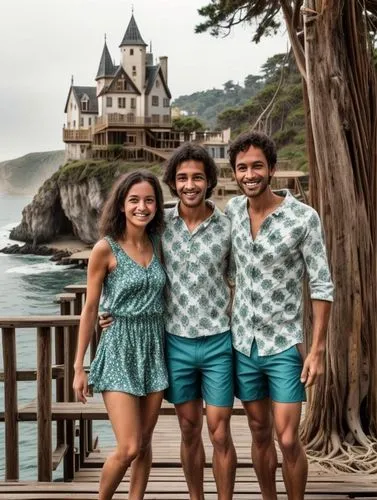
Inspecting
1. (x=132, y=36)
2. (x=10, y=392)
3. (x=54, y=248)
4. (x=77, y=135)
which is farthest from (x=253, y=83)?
(x=10, y=392)

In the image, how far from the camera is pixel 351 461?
11.6ft

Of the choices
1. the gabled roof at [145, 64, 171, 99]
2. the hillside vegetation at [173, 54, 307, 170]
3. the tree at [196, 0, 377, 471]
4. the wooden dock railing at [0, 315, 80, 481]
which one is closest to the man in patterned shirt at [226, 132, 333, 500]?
the wooden dock railing at [0, 315, 80, 481]

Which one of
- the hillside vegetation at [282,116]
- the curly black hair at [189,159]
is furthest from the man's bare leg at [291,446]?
the hillside vegetation at [282,116]

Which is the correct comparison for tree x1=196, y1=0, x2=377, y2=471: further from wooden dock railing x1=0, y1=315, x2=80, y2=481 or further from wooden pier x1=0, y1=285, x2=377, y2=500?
wooden dock railing x1=0, y1=315, x2=80, y2=481

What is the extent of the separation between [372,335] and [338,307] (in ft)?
0.81

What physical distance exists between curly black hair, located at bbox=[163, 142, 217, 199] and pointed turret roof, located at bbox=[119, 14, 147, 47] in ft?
172

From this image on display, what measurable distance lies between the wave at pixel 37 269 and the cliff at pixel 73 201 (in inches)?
120

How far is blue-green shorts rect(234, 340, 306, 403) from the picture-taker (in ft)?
8.09

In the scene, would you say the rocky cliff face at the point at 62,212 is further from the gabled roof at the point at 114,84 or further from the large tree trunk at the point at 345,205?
the large tree trunk at the point at 345,205

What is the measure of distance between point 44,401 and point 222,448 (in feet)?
3.45

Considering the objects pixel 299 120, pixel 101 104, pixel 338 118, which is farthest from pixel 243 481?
pixel 101 104

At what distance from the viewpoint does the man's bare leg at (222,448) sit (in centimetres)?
252

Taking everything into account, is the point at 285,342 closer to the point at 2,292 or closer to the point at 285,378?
the point at 285,378

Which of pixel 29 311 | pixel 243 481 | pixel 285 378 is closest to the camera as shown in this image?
pixel 285 378
